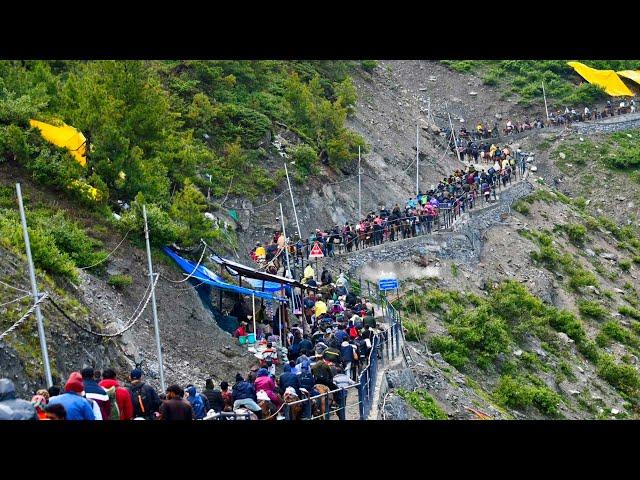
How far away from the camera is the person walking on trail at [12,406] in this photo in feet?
30.8

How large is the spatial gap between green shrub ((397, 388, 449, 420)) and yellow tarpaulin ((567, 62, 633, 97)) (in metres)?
50.9

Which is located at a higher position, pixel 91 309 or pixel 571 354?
pixel 91 309

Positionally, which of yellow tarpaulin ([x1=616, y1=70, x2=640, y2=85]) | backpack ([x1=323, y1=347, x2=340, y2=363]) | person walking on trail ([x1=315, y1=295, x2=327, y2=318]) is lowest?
person walking on trail ([x1=315, y1=295, x2=327, y2=318])

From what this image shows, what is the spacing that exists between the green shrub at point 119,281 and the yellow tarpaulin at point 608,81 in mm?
55344

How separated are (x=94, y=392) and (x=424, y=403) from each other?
47.5 ft

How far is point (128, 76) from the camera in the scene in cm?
3011

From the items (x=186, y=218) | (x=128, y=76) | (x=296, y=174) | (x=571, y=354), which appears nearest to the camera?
(x=186, y=218)

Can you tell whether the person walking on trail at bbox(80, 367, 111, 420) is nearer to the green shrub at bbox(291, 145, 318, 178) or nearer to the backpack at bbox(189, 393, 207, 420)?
the backpack at bbox(189, 393, 207, 420)

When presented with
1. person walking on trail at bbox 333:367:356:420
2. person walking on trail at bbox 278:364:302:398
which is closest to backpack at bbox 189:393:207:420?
person walking on trail at bbox 278:364:302:398

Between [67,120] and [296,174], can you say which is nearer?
[67,120]

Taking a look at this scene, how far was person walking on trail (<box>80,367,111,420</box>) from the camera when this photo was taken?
1187 centimetres

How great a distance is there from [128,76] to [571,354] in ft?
63.3
